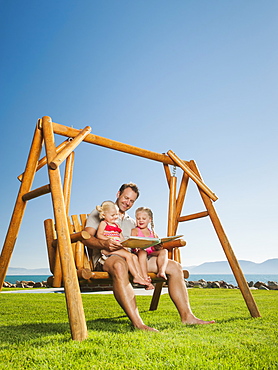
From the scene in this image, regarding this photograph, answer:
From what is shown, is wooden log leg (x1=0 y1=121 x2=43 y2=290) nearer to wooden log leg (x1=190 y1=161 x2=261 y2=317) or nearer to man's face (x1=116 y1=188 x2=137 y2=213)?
man's face (x1=116 y1=188 x2=137 y2=213)

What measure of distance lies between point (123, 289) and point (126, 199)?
43.5 inches

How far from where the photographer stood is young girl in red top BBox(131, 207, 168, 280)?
3273mm

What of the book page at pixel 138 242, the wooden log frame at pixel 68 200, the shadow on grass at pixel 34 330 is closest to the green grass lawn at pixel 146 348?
the shadow on grass at pixel 34 330

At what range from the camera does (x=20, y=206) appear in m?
3.12

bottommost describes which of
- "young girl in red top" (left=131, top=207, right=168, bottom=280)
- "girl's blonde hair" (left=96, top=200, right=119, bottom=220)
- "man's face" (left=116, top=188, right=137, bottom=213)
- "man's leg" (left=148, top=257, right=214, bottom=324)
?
"man's leg" (left=148, top=257, right=214, bottom=324)

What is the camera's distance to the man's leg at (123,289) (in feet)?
9.19

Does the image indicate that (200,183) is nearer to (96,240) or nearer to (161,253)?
(161,253)

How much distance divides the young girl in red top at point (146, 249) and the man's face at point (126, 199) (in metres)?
0.11

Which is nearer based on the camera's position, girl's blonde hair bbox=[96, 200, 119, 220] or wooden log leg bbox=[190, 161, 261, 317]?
girl's blonde hair bbox=[96, 200, 119, 220]

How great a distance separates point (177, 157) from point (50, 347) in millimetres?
2661

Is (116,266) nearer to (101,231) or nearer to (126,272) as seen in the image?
(126,272)

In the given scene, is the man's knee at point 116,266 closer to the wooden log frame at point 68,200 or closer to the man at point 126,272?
the man at point 126,272

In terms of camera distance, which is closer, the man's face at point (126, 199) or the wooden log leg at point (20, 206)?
the wooden log leg at point (20, 206)

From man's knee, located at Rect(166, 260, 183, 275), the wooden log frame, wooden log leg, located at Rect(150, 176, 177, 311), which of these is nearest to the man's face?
the wooden log frame
